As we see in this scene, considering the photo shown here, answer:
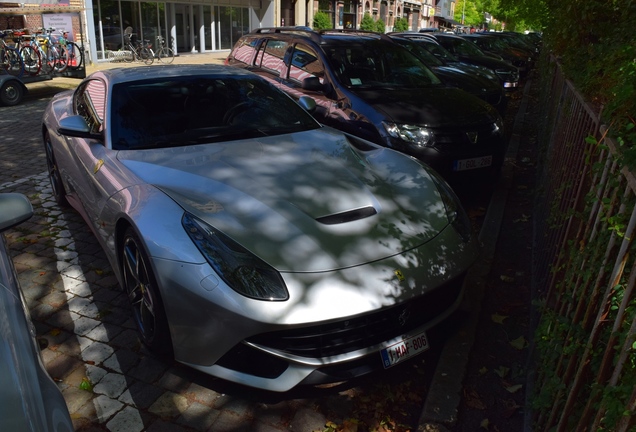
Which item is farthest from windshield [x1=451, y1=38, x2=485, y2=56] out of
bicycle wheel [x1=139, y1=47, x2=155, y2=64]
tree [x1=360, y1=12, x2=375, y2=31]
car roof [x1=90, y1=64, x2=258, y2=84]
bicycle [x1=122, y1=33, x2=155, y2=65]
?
tree [x1=360, y1=12, x2=375, y2=31]

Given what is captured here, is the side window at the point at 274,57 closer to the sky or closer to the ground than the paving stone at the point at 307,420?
closer to the sky

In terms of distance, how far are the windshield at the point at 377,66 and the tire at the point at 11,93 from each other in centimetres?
871

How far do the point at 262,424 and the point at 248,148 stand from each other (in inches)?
75.2

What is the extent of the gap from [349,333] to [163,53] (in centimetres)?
2498

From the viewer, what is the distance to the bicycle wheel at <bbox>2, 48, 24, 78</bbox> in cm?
1296

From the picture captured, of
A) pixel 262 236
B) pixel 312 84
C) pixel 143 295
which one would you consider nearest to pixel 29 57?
pixel 312 84

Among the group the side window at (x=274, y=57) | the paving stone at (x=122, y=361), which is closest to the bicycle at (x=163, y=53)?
the side window at (x=274, y=57)

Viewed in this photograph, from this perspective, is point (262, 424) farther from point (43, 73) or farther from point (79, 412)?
point (43, 73)

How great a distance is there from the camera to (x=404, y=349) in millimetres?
2938

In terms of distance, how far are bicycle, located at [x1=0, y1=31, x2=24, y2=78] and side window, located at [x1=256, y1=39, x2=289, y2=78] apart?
8.31 m

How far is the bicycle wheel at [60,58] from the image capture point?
14188 millimetres

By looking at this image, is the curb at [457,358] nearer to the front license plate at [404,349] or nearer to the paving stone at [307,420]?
the front license plate at [404,349]

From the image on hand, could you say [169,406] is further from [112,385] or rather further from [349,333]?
[349,333]

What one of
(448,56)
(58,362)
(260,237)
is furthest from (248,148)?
(448,56)
